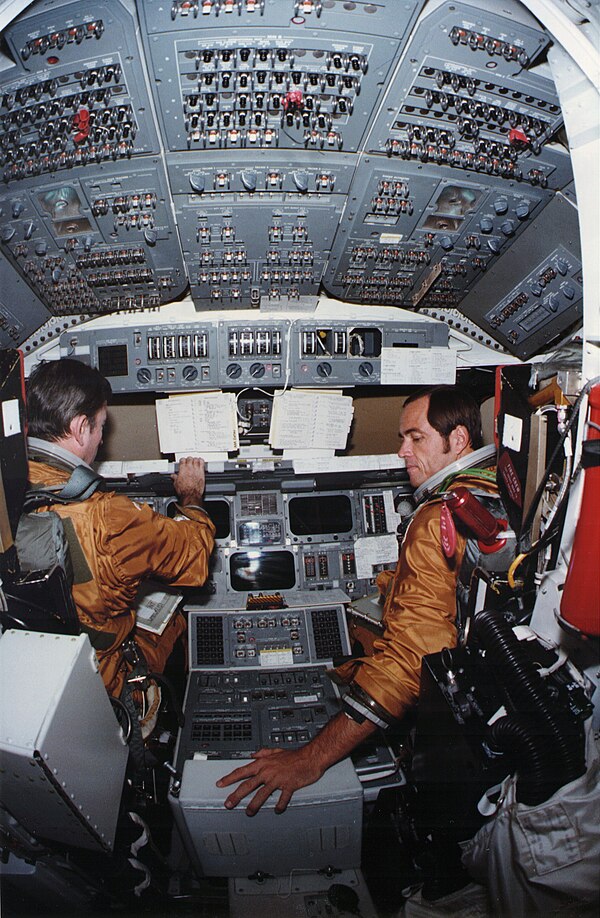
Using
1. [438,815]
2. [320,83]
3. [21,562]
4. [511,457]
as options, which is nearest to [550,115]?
[320,83]

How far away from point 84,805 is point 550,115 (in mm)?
3045

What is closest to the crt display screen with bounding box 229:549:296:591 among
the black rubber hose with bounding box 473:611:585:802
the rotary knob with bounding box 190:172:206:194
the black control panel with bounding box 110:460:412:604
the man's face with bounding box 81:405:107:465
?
the black control panel with bounding box 110:460:412:604

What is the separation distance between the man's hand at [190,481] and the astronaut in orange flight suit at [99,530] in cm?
21

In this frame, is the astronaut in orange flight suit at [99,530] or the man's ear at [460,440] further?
the man's ear at [460,440]

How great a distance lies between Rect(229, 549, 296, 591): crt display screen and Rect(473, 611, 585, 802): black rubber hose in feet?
6.50

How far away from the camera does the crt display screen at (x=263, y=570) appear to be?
317cm

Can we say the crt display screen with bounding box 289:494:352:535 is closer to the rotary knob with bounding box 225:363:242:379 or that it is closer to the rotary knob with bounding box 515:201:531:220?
the rotary knob with bounding box 225:363:242:379

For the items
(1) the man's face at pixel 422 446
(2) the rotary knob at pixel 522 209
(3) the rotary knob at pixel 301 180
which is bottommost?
(1) the man's face at pixel 422 446

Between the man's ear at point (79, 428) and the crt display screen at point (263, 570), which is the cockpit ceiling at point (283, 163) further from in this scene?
the crt display screen at point (263, 570)

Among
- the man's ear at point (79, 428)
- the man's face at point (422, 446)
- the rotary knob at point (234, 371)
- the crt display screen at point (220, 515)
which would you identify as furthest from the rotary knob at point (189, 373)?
the man's face at point (422, 446)

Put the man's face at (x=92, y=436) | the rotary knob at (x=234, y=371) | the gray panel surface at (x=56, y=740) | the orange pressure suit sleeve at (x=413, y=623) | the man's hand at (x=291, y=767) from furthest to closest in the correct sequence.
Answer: the rotary knob at (x=234, y=371)
the man's face at (x=92, y=436)
the man's hand at (x=291, y=767)
the orange pressure suit sleeve at (x=413, y=623)
the gray panel surface at (x=56, y=740)

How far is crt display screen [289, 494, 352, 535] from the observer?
3227mm

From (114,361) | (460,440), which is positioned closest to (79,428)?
(114,361)

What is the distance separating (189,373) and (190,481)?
24.8 inches
